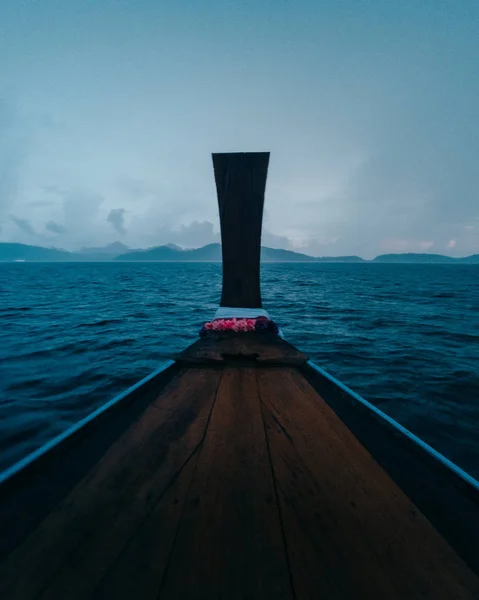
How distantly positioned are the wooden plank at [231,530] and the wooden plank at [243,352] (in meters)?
1.54

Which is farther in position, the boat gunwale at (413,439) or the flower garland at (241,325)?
the flower garland at (241,325)

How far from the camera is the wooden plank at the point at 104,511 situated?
1.22 metres

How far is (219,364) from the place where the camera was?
3879 millimetres

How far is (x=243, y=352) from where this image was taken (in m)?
4.10

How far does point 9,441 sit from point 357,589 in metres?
5.54

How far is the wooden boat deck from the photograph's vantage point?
1.20 metres

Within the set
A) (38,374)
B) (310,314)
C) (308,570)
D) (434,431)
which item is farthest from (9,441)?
(310,314)

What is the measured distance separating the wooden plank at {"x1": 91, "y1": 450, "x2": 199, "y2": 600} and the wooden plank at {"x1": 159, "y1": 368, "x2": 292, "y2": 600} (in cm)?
5

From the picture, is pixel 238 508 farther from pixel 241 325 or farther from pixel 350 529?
pixel 241 325

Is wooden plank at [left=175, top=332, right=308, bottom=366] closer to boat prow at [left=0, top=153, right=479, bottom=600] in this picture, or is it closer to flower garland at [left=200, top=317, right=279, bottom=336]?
flower garland at [left=200, top=317, right=279, bottom=336]

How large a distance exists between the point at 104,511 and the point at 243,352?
8.79ft

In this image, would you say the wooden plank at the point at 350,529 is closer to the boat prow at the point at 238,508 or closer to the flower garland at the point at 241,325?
the boat prow at the point at 238,508

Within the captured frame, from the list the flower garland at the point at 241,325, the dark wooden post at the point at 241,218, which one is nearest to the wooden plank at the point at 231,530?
the flower garland at the point at 241,325

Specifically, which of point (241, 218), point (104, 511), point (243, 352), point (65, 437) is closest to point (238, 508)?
point (104, 511)
